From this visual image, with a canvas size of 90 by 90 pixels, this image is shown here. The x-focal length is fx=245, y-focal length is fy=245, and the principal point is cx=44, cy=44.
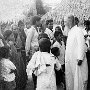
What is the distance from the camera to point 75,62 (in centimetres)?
509

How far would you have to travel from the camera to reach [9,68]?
4.66m

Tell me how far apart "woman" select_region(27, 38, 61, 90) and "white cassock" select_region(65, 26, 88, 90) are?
877mm

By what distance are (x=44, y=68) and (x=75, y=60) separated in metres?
1.18

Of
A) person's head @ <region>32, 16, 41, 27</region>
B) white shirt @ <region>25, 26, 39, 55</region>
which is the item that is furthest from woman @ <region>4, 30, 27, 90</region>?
person's head @ <region>32, 16, 41, 27</region>

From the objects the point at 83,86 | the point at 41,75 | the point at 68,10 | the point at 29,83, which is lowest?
the point at 29,83

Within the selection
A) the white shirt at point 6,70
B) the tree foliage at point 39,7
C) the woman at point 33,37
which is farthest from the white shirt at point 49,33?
the white shirt at point 6,70

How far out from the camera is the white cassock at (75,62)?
4.99 metres

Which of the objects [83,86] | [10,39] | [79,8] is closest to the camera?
[83,86]

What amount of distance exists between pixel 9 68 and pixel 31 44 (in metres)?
2.41

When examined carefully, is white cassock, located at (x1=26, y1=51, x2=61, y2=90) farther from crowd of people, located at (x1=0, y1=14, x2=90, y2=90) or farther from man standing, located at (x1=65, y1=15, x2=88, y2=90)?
man standing, located at (x1=65, y1=15, x2=88, y2=90)

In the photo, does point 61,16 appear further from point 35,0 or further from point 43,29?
point 43,29

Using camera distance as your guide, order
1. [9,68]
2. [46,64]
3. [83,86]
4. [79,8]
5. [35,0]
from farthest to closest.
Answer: [79,8] → [35,0] → [83,86] → [9,68] → [46,64]

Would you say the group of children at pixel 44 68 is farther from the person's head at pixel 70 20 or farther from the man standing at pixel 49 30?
the man standing at pixel 49 30

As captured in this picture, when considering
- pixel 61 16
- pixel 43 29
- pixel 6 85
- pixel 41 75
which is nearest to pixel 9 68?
pixel 6 85
